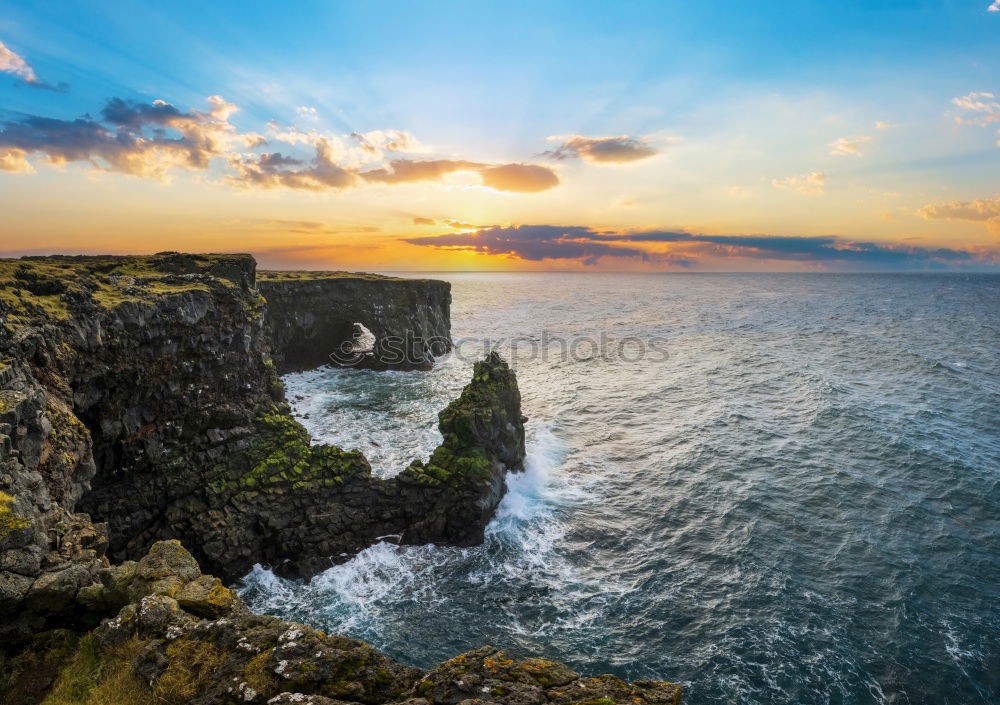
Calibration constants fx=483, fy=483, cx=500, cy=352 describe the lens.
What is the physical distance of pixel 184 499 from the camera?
1057 inches

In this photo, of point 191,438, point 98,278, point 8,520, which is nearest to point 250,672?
point 8,520

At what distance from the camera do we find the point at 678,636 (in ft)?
72.9

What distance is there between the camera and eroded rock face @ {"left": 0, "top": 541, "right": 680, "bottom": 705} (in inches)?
415

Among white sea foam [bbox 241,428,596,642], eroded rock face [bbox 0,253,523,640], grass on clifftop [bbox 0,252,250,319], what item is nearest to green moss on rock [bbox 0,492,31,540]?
eroded rock face [bbox 0,253,523,640]

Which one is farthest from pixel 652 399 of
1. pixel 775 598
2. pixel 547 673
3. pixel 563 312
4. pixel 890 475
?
pixel 563 312

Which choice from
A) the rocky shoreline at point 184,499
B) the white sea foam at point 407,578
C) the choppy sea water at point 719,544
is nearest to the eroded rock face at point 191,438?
the rocky shoreline at point 184,499

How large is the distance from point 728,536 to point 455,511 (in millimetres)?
16776

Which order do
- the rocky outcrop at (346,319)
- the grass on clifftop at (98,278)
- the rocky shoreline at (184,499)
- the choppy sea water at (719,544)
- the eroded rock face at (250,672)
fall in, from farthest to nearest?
the rocky outcrop at (346,319), the grass on clifftop at (98,278), the choppy sea water at (719,544), the rocky shoreline at (184,499), the eroded rock face at (250,672)

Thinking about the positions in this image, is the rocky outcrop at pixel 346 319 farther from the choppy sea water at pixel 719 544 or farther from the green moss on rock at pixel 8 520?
the green moss on rock at pixel 8 520

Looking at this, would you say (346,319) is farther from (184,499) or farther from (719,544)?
(719,544)

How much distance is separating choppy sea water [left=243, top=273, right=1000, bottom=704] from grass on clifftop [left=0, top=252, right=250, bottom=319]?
1581cm

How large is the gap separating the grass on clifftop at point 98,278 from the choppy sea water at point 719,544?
51.9 ft

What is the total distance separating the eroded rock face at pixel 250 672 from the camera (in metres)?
10.5

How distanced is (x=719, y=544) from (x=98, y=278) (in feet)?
132
